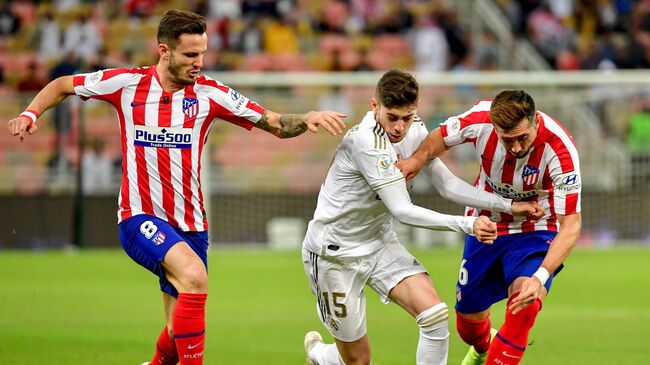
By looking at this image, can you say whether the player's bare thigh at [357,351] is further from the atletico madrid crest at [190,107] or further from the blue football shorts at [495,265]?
the atletico madrid crest at [190,107]

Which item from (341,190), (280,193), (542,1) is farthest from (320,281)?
(542,1)

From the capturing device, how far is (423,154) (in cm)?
742

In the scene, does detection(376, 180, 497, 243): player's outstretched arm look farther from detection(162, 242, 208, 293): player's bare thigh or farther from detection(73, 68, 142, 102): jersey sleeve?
detection(73, 68, 142, 102): jersey sleeve

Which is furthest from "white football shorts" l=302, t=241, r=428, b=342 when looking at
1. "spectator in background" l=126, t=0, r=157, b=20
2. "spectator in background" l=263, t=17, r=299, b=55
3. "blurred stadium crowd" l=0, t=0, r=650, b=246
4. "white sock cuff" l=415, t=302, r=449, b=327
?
"spectator in background" l=126, t=0, r=157, b=20

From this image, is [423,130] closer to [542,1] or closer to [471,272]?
[471,272]

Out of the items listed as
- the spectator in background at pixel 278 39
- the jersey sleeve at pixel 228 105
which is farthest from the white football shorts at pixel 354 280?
the spectator in background at pixel 278 39

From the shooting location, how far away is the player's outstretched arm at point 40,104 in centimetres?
726

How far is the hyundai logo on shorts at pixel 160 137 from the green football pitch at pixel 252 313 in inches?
81.7

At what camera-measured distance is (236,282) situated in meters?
14.8

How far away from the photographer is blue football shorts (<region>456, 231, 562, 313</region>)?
7566mm

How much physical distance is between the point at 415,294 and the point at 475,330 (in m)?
1.15

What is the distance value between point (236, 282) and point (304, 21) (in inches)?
358

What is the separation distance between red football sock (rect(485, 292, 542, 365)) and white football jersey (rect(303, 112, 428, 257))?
3.25ft

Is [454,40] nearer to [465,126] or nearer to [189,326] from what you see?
[465,126]
